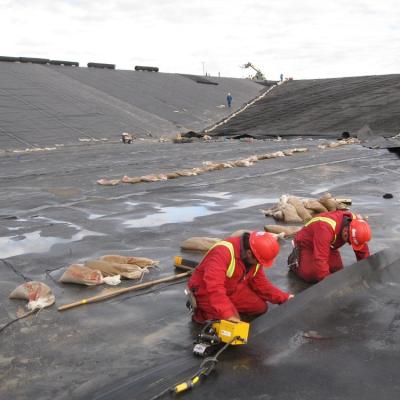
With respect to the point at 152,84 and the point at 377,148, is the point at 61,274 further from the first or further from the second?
the point at 152,84

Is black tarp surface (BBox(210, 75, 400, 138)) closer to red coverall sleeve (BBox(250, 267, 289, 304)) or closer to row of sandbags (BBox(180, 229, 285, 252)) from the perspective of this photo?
row of sandbags (BBox(180, 229, 285, 252))

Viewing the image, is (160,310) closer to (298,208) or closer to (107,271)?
(107,271)

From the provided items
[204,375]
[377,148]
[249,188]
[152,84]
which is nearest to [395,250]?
[204,375]

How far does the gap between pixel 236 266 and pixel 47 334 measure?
1.82 metres

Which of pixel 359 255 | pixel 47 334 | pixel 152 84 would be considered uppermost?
pixel 152 84

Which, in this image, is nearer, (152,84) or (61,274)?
(61,274)

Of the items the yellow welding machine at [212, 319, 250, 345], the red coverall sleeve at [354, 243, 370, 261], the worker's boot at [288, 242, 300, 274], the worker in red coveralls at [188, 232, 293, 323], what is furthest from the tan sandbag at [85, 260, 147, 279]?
the red coverall sleeve at [354, 243, 370, 261]

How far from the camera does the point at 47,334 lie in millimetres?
4605

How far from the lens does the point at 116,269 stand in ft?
19.7

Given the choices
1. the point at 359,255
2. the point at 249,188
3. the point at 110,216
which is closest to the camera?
→ the point at 359,255

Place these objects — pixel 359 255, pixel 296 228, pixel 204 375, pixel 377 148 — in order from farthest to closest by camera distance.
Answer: pixel 377 148
pixel 296 228
pixel 359 255
pixel 204 375

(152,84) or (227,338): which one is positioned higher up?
(152,84)

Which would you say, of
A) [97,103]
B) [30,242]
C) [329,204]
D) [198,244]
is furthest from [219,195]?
[97,103]

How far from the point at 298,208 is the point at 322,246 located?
367 centimetres
